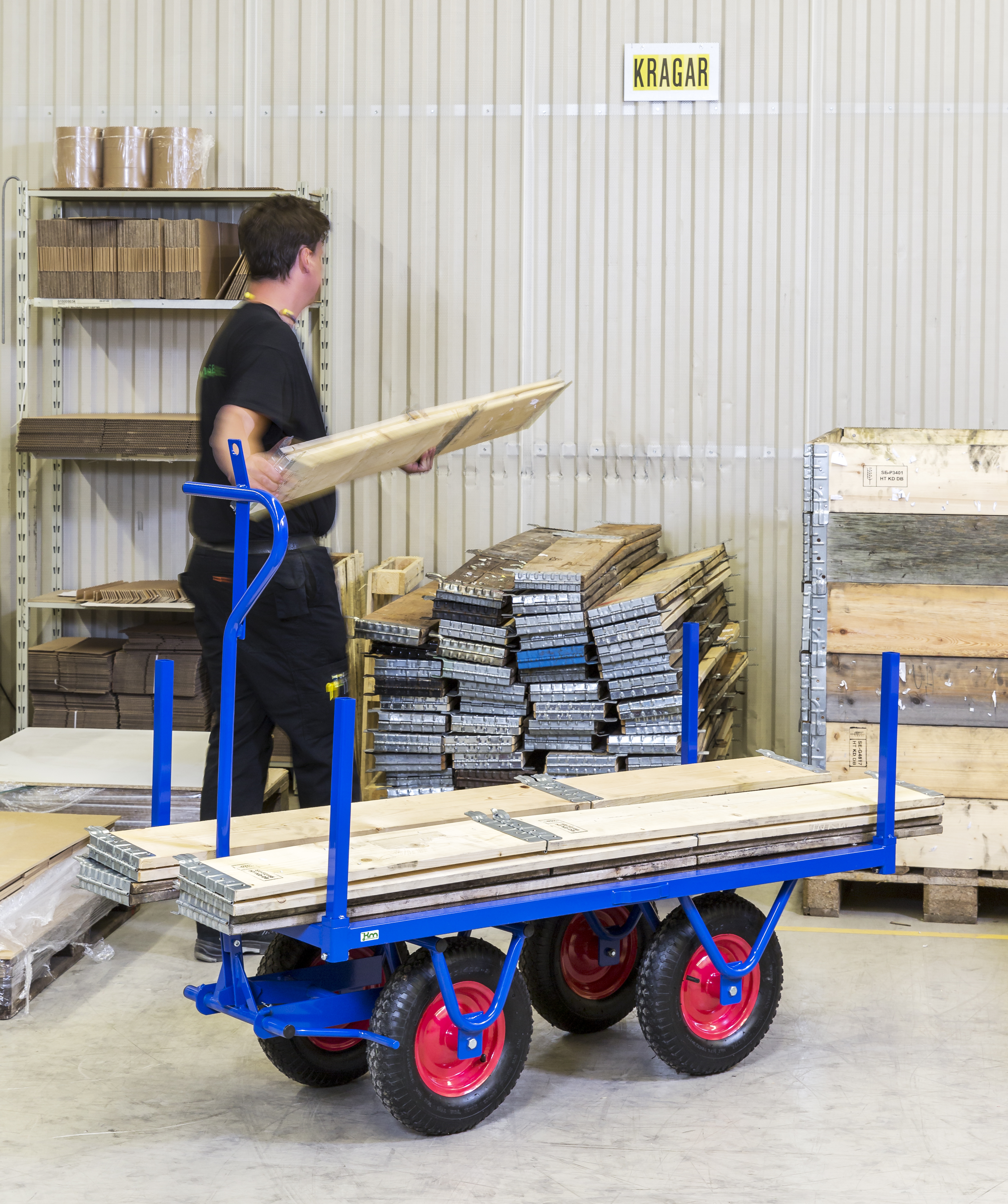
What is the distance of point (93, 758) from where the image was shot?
610 centimetres

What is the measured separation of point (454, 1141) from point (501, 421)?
7.27 feet

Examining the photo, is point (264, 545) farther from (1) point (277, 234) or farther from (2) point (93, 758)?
(2) point (93, 758)

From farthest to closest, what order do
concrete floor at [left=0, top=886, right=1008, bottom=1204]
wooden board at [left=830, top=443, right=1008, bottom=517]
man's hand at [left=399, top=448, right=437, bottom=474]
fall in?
wooden board at [left=830, top=443, right=1008, bottom=517]
man's hand at [left=399, top=448, right=437, bottom=474]
concrete floor at [left=0, top=886, right=1008, bottom=1204]

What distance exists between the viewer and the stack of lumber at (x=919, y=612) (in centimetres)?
497

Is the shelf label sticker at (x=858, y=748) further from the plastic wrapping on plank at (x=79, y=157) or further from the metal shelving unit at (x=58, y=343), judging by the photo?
the plastic wrapping on plank at (x=79, y=157)

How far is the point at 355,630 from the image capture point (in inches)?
A: 220

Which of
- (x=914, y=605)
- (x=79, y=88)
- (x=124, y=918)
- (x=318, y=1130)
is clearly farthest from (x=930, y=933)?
(x=79, y=88)

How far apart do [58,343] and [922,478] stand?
174 inches

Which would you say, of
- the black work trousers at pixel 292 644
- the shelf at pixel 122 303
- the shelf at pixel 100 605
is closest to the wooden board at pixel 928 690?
the black work trousers at pixel 292 644

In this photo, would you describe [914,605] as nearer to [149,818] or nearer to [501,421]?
[501,421]

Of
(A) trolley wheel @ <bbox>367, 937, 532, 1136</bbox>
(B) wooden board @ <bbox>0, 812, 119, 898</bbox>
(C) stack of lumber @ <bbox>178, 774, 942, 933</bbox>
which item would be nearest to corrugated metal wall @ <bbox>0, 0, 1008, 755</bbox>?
(B) wooden board @ <bbox>0, 812, 119, 898</bbox>

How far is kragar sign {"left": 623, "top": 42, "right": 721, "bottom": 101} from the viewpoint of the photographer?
6746 millimetres

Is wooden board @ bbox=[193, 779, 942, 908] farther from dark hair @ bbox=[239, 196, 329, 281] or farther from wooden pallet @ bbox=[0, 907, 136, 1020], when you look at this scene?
dark hair @ bbox=[239, 196, 329, 281]

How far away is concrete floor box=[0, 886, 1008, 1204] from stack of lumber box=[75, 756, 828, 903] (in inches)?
27.0
